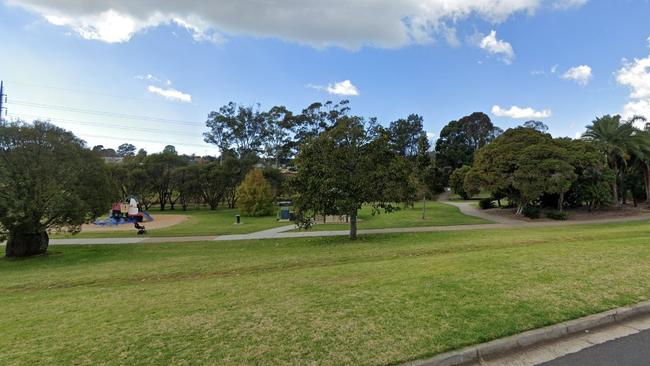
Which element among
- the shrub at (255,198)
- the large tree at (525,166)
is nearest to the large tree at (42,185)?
the shrub at (255,198)

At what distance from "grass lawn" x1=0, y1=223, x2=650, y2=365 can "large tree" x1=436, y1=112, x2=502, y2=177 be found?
165ft

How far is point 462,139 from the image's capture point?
2368 inches

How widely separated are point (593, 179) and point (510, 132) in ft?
21.2

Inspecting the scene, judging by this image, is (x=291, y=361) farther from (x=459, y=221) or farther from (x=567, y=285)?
(x=459, y=221)

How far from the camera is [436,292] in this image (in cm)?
546

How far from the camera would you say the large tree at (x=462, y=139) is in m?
57.9

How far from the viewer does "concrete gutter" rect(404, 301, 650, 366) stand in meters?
3.61

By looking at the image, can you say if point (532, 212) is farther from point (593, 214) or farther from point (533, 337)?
point (533, 337)

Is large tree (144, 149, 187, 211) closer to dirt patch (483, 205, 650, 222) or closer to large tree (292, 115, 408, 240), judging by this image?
large tree (292, 115, 408, 240)

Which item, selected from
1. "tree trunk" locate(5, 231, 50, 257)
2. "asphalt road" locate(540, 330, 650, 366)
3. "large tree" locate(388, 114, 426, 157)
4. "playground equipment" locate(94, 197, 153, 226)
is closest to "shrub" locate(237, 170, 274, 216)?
"playground equipment" locate(94, 197, 153, 226)

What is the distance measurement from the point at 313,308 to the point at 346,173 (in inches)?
401

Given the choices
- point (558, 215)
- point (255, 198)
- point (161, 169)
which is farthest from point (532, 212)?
point (161, 169)

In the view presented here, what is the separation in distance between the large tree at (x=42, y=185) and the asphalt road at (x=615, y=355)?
15.8m

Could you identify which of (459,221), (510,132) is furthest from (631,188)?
(459,221)
